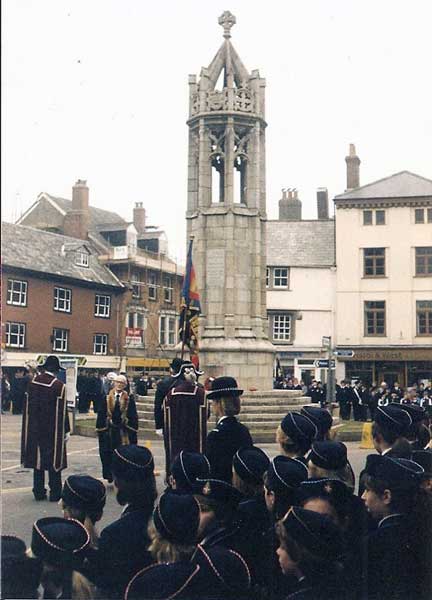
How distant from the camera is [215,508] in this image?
12.8 feet

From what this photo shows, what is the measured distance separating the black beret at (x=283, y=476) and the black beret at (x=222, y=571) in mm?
963

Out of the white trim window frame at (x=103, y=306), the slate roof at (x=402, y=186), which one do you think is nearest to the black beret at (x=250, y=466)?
the slate roof at (x=402, y=186)

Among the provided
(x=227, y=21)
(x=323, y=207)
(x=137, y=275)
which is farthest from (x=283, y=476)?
(x=137, y=275)

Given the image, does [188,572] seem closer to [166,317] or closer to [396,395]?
[396,395]

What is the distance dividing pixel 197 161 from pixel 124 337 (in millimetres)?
7498

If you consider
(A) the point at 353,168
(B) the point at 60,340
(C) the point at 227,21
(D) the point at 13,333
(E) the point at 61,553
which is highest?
(C) the point at 227,21

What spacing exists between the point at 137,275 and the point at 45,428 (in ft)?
31.2

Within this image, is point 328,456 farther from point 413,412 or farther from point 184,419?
point 184,419

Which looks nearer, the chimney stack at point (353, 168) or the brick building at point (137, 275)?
the chimney stack at point (353, 168)

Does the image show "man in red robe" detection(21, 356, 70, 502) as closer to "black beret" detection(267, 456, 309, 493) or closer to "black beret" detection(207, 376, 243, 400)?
"black beret" detection(207, 376, 243, 400)

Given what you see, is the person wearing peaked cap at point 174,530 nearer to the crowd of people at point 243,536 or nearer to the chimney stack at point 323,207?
the crowd of people at point 243,536

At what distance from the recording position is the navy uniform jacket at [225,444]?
563cm

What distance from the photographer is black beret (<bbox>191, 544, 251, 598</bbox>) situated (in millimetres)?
2832

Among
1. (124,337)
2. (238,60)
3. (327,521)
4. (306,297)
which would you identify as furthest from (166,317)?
(327,521)
